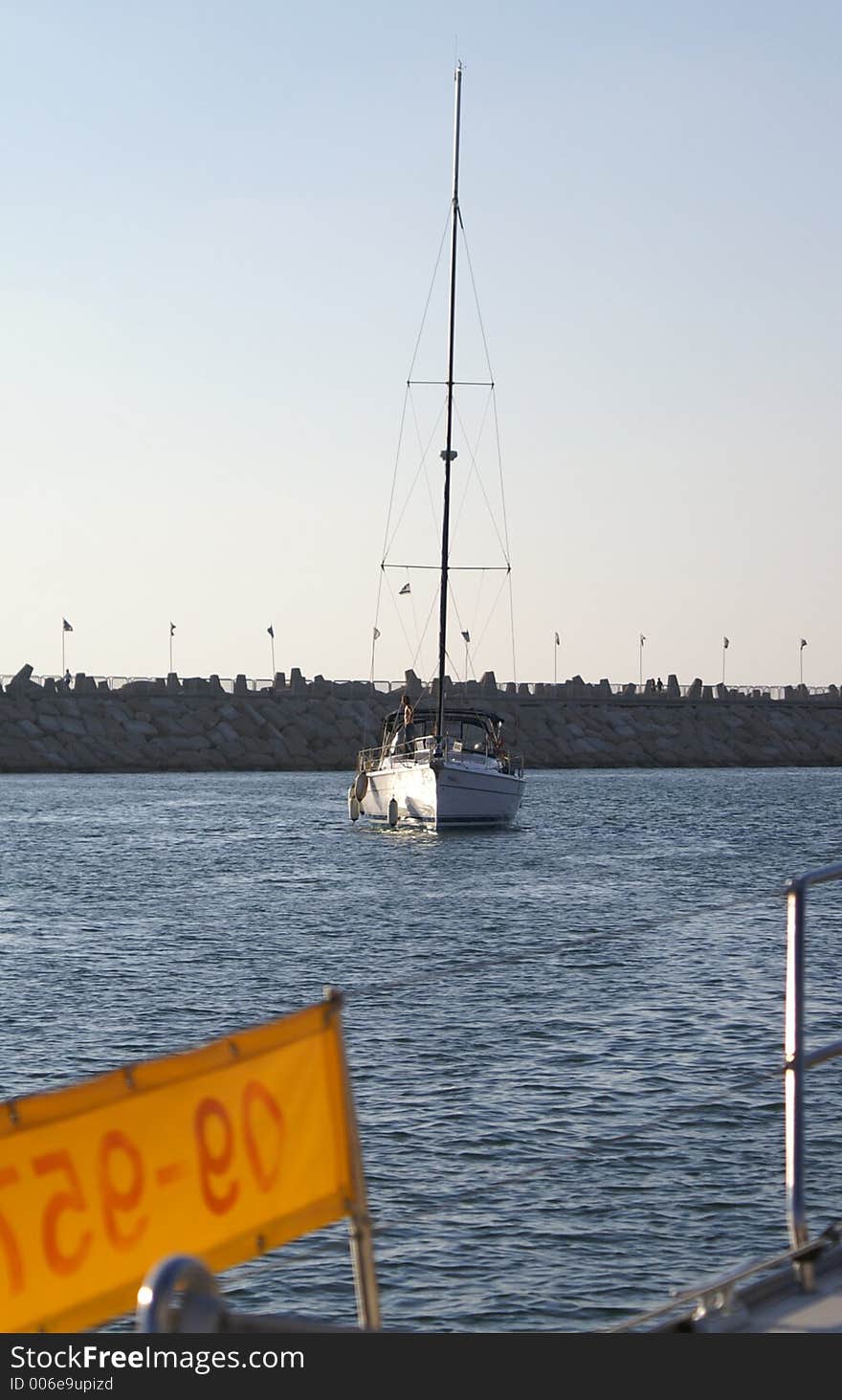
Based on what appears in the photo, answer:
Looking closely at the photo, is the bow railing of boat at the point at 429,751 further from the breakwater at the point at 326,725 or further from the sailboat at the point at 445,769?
the breakwater at the point at 326,725

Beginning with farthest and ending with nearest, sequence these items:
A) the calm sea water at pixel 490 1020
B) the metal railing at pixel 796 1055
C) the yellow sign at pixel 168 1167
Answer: the calm sea water at pixel 490 1020 < the metal railing at pixel 796 1055 < the yellow sign at pixel 168 1167

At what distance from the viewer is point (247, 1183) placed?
418cm

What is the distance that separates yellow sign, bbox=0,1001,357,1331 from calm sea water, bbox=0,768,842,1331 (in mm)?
844

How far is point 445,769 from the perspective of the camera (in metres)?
47.0

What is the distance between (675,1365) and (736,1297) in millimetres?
764

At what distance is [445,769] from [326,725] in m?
62.1

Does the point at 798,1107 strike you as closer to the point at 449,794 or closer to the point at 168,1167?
the point at 168,1167

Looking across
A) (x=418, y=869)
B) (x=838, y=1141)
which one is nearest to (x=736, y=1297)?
(x=838, y=1141)

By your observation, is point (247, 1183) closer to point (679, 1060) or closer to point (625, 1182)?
→ point (625, 1182)

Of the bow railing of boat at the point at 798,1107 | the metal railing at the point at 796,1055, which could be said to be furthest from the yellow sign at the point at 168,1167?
the metal railing at the point at 796,1055

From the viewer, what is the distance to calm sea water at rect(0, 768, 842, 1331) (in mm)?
11320

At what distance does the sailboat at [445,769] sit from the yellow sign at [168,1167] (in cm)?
4233

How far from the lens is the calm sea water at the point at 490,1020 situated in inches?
446

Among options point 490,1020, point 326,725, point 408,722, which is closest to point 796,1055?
point 490,1020
